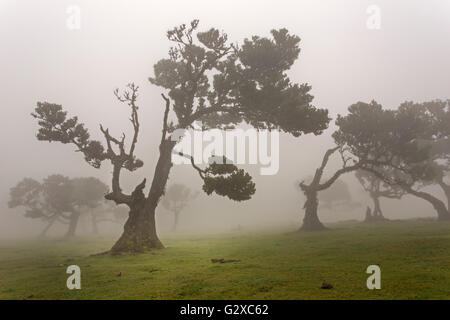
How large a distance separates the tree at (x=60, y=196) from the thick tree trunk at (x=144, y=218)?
50.4m

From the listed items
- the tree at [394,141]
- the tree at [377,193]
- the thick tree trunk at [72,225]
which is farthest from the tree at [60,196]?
the tree at [377,193]

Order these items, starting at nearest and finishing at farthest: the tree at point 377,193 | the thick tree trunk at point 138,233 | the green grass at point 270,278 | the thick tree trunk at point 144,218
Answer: the green grass at point 270,278, the thick tree trunk at point 138,233, the thick tree trunk at point 144,218, the tree at point 377,193

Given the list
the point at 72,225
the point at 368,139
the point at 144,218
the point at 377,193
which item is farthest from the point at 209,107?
the point at 72,225

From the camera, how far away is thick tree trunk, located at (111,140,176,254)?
963 inches

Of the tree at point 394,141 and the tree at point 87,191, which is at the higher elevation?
the tree at point 394,141

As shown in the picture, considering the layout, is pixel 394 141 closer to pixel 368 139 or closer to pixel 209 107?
pixel 368 139

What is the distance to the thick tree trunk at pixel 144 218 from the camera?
80.3 ft

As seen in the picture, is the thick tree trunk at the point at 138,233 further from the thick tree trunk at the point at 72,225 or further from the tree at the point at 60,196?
the tree at the point at 60,196

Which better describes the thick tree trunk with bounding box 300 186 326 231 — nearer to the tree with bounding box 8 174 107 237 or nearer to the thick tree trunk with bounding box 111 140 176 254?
the thick tree trunk with bounding box 111 140 176 254

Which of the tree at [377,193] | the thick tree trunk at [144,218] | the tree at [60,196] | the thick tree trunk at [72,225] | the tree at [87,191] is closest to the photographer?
the thick tree trunk at [144,218]

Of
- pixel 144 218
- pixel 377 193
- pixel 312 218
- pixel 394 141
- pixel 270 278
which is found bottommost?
pixel 312 218

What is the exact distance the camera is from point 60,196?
228 feet

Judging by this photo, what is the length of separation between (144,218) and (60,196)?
54.8 m
